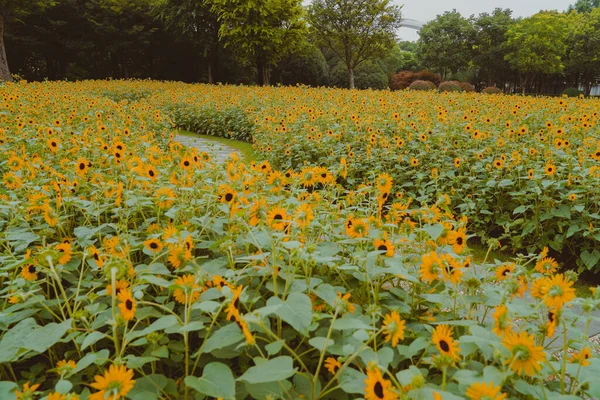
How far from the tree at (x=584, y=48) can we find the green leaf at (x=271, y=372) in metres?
44.3

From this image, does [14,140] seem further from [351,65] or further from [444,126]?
[351,65]

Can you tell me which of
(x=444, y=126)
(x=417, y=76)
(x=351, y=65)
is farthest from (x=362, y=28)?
(x=444, y=126)

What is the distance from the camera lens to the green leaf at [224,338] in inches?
45.1

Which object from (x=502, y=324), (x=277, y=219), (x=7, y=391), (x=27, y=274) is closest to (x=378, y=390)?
(x=502, y=324)

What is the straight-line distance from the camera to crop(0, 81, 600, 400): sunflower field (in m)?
1.09

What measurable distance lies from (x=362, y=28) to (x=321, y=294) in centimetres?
2897

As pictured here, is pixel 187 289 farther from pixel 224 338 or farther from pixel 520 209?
pixel 520 209

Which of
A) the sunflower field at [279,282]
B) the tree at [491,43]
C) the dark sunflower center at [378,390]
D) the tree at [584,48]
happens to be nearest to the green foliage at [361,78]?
the tree at [491,43]

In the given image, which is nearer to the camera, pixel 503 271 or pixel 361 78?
pixel 503 271

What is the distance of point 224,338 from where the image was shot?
3.85 ft

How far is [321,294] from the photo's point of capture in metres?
1.34

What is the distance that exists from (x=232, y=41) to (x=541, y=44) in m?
25.1

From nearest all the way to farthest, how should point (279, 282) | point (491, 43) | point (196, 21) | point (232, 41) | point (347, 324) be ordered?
point (347, 324), point (279, 282), point (232, 41), point (196, 21), point (491, 43)

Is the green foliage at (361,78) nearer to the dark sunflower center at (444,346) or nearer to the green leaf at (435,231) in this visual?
the green leaf at (435,231)
